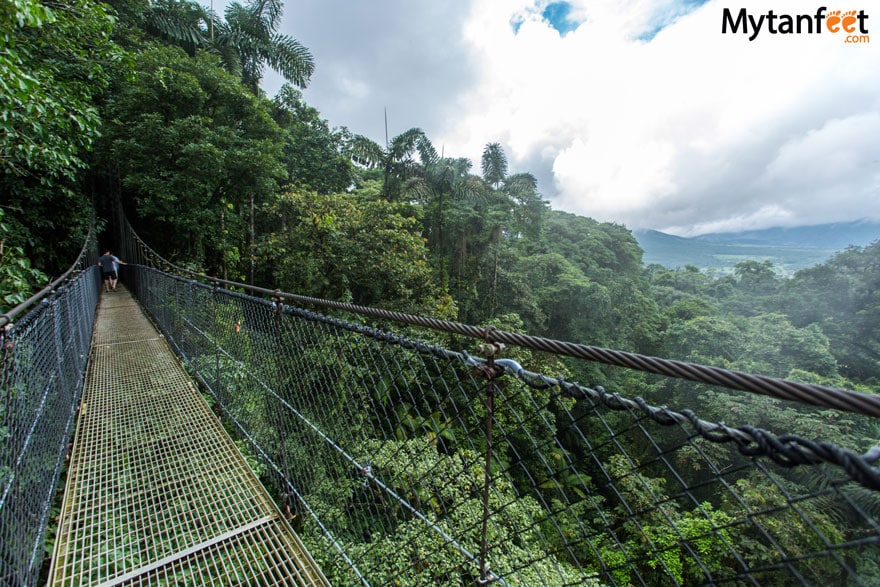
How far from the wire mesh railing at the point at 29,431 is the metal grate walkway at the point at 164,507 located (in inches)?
4.7

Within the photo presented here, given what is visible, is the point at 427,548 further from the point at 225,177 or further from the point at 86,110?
the point at 225,177

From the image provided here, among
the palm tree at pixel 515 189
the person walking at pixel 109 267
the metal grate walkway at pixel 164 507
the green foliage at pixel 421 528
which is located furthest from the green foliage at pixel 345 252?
the palm tree at pixel 515 189

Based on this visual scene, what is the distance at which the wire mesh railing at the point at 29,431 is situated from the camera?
1256 mm

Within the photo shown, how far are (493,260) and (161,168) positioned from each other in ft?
38.8

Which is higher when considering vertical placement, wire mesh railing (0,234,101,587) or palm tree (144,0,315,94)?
palm tree (144,0,315,94)

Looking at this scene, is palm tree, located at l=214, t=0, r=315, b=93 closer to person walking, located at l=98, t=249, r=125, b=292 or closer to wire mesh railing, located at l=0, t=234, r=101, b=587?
person walking, located at l=98, t=249, r=125, b=292

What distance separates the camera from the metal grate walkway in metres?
1.46

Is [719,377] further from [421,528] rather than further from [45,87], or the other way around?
[45,87]

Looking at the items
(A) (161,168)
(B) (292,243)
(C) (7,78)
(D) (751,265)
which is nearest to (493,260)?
(B) (292,243)

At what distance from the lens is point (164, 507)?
5.69 ft

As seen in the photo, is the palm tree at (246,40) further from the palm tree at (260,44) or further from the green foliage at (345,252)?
the green foliage at (345,252)

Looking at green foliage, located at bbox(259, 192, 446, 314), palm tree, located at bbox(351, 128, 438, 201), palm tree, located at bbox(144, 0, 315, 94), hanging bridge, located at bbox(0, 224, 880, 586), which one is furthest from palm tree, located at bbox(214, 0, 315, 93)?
hanging bridge, located at bbox(0, 224, 880, 586)

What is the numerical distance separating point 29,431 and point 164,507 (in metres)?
0.64

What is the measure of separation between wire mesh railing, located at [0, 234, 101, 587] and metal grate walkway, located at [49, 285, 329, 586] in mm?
119
